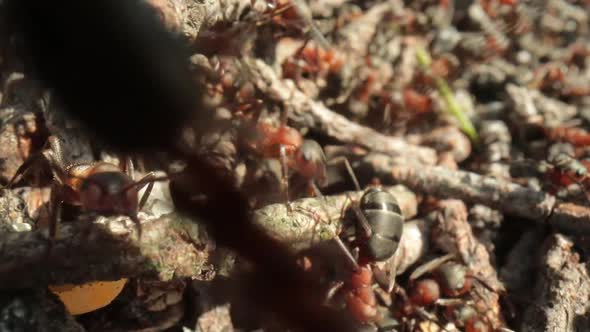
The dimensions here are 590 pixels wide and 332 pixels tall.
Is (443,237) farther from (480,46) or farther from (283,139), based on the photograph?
(480,46)

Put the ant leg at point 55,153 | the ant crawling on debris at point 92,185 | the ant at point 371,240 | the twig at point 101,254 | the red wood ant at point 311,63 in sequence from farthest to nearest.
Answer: the red wood ant at point 311,63 < the ant at point 371,240 < the ant leg at point 55,153 < the ant crawling on debris at point 92,185 < the twig at point 101,254

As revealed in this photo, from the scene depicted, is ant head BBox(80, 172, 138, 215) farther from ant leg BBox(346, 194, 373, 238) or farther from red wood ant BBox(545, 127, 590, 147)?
red wood ant BBox(545, 127, 590, 147)

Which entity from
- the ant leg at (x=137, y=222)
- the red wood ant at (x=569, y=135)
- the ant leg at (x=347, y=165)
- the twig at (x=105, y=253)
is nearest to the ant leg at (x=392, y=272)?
the ant leg at (x=347, y=165)

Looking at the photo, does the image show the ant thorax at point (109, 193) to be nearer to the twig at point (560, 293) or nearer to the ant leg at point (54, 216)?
the ant leg at point (54, 216)

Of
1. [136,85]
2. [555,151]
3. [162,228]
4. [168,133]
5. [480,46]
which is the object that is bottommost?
[555,151]

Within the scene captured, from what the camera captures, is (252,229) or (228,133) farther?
Answer: (228,133)

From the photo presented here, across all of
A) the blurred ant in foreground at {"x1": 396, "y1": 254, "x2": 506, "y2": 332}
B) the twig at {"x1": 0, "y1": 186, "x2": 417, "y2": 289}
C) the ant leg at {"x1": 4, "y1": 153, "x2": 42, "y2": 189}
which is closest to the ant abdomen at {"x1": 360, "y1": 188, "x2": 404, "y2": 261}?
the blurred ant in foreground at {"x1": 396, "y1": 254, "x2": 506, "y2": 332}

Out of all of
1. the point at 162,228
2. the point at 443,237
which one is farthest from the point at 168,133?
the point at 443,237
